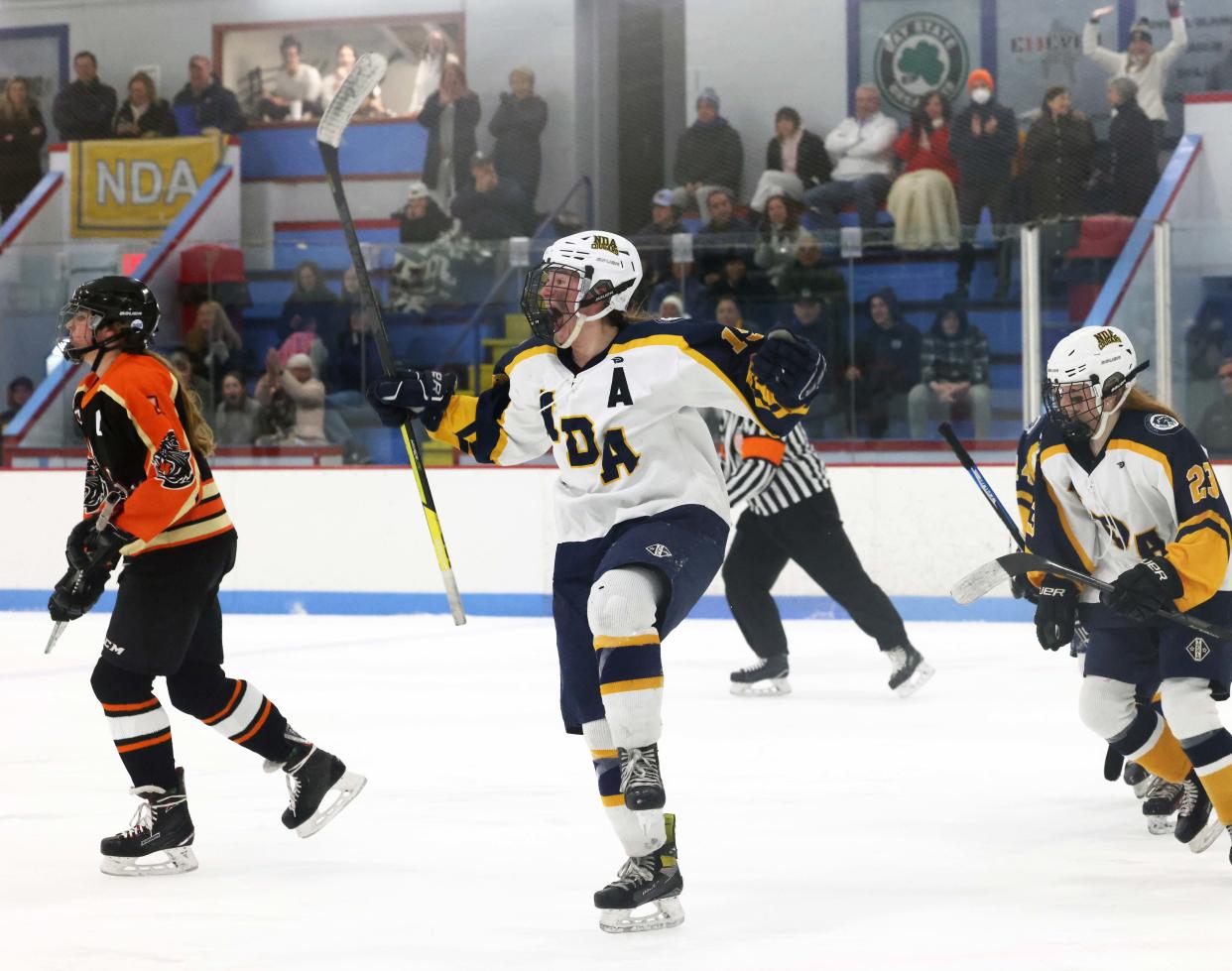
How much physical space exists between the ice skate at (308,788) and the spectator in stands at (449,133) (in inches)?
311

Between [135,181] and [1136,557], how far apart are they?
935 centimetres

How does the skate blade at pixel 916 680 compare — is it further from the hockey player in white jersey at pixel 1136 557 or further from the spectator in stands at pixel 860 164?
the spectator in stands at pixel 860 164

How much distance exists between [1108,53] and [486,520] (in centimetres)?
510

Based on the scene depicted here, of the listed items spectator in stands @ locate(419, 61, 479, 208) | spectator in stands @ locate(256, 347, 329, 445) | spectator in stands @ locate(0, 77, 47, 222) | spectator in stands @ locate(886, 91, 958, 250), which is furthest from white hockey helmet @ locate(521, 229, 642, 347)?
spectator in stands @ locate(0, 77, 47, 222)

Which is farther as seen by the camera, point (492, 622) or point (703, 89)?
point (703, 89)

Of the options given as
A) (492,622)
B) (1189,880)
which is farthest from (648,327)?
(492,622)

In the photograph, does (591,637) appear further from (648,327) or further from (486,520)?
(486,520)

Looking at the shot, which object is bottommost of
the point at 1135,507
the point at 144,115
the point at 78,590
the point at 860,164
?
the point at 78,590

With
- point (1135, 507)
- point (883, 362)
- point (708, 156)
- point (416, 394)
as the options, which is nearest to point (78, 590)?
point (416, 394)

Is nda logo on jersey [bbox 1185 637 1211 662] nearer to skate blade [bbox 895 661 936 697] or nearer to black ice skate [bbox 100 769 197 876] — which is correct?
black ice skate [bbox 100 769 197 876]

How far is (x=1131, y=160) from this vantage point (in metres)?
9.26

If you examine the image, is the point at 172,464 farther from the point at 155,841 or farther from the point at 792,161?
the point at 792,161

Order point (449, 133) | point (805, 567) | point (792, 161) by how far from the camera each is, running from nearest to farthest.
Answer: point (805, 567)
point (792, 161)
point (449, 133)

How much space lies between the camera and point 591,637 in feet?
9.27
